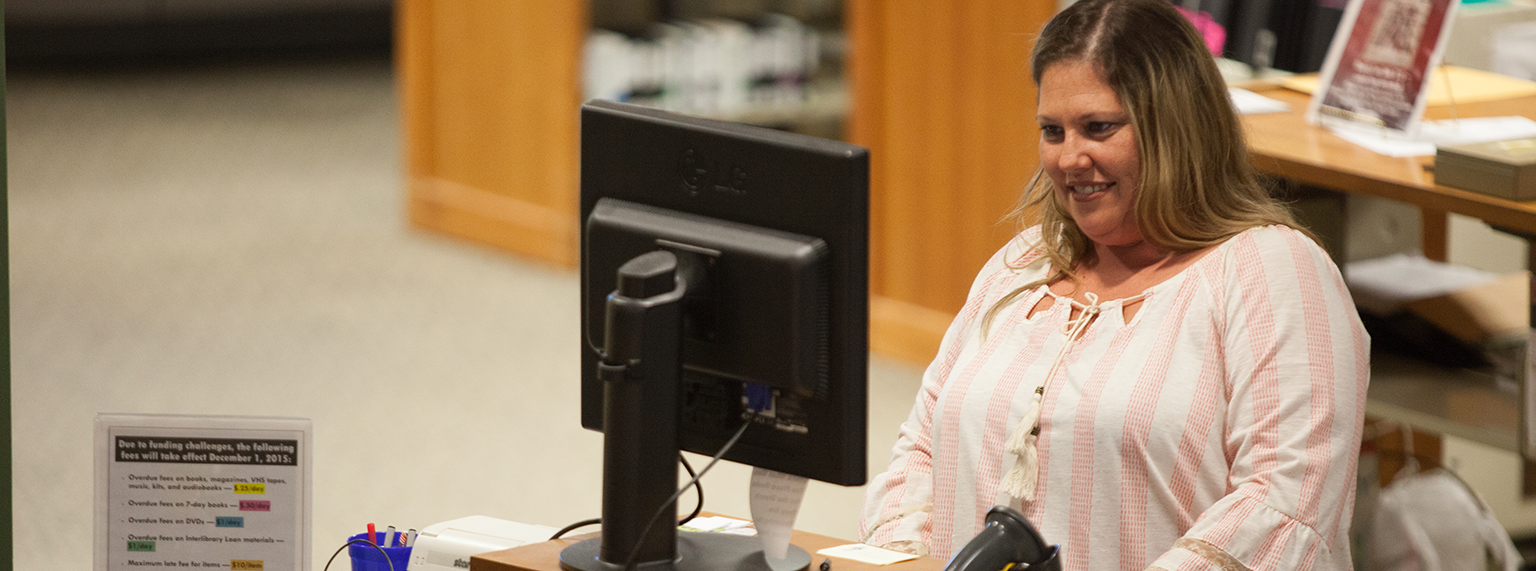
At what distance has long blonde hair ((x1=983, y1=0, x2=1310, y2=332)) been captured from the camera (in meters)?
1.90

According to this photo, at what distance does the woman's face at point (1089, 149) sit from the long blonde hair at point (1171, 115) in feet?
0.05

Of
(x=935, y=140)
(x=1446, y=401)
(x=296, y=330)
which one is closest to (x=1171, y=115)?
(x=1446, y=401)

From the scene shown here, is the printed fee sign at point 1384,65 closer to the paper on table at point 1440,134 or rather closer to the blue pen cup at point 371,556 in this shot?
the paper on table at point 1440,134

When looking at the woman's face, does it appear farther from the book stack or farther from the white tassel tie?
the book stack

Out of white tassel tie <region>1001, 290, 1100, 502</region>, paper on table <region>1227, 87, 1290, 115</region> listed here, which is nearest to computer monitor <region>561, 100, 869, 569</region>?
white tassel tie <region>1001, 290, 1100, 502</region>

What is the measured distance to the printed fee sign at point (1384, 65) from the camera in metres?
2.88

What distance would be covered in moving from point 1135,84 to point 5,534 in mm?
1353

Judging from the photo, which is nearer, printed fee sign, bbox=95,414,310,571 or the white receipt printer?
printed fee sign, bbox=95,414,310,571

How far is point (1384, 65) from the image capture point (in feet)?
9.76

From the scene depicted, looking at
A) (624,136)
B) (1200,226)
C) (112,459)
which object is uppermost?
(624,136)

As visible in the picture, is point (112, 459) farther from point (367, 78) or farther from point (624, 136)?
point (367, 78)

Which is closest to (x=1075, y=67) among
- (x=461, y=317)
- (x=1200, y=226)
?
(x=1200, y=226)

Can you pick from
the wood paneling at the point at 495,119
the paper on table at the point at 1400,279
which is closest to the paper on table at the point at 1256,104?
the paper on table at the point at 1400,279

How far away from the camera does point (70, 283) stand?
555cm
